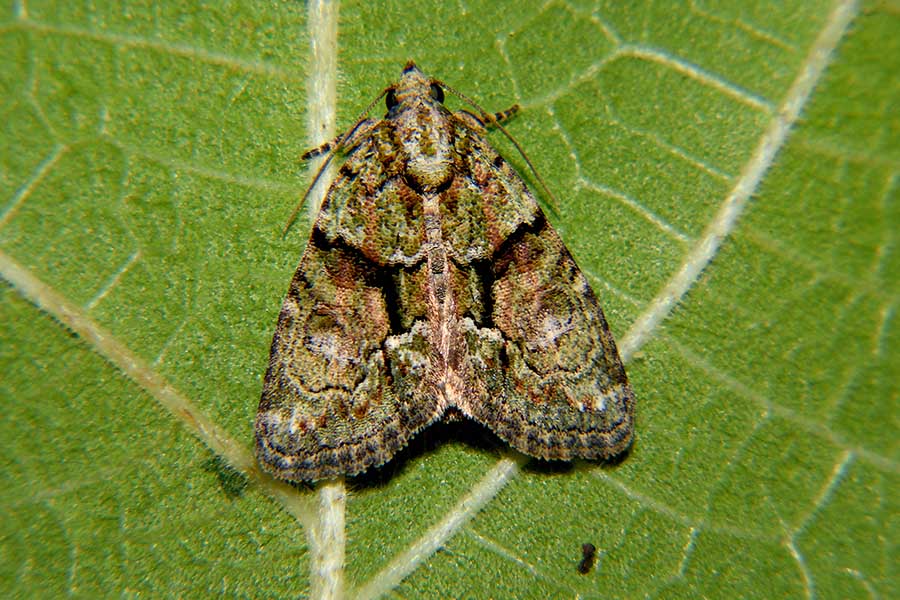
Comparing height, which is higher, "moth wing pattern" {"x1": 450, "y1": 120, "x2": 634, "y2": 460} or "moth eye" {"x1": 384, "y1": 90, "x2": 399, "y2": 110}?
"moth eye" {"x1": 384, "y1": 90, "x2": 399, "y2": 110}

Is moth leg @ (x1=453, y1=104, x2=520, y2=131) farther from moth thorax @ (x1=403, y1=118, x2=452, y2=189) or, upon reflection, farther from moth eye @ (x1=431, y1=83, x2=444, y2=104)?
moth thorax @ (x1=403, y1=118, x2=452, y2=189)

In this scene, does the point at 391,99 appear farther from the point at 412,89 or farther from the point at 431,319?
the point at 431,319

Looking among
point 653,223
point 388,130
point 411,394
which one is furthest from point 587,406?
point 388,130

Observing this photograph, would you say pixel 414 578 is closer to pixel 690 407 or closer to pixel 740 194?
pixel 690 407

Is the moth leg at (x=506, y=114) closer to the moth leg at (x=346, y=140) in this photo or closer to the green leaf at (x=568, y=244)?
the green leaf at (x=568, y=244)

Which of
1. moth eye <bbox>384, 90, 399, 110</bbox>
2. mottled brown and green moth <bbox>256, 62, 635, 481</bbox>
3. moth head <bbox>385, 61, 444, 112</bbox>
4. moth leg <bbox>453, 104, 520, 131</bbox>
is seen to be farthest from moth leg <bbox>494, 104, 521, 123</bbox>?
moth eye <bbox>384, 90, 399, 110</bbox>

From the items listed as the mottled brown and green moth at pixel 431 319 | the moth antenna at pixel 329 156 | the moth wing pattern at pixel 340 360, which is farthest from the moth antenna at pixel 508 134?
the moth wing pattern at pixel 340 360

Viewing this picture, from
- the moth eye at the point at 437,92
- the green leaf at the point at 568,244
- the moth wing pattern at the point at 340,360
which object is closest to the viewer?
the moth wing pattern at the point at 340,360
